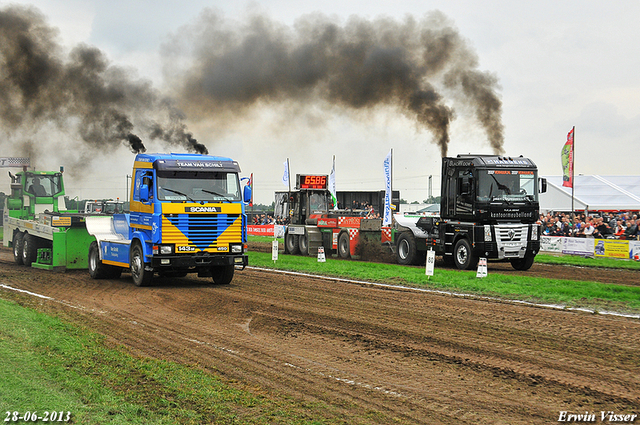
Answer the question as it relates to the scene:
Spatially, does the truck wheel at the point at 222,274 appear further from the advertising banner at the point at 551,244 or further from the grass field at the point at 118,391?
the advertising banner at the point at 551,244

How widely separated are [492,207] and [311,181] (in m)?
11.3

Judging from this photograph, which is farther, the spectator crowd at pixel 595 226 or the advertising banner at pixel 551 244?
the advertising banner at pixel 551 244

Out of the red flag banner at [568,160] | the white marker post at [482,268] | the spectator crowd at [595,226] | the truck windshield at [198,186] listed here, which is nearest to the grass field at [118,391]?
the truck windshield at [198,186]

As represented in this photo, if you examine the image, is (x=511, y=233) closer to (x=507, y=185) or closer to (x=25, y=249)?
(x=507, y=185)

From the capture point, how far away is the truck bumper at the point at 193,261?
14695mm

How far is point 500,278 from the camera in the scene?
17703 mm

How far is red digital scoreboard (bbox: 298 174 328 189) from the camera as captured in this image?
2916cm

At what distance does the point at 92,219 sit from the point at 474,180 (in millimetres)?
12143

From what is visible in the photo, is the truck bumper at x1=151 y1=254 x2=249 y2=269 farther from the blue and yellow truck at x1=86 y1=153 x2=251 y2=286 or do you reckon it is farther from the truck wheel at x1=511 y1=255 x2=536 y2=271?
the truck wheel at x1=511 y1=255 x2=536 y2=271

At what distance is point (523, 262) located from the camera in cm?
2127

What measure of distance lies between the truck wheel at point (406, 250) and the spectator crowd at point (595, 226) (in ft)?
21.1

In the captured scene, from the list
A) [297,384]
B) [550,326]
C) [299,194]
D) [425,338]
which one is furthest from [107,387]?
[299,194]

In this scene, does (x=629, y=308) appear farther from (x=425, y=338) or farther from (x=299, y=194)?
(x=299, y=194)

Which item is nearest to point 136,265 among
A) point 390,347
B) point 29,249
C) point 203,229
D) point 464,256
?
point 203,229
